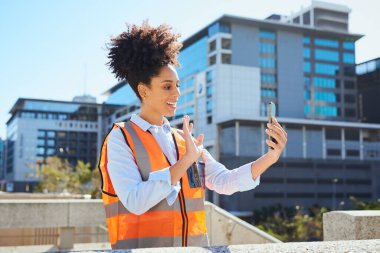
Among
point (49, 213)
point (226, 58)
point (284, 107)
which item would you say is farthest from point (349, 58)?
point (49, 213)

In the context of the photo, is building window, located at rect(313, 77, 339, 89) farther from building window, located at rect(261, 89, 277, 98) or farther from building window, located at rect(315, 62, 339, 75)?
building window, located at rect(261, 89, 277, 98)

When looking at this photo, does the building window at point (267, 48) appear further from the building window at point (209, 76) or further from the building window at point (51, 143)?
the building window at point (51, 143)

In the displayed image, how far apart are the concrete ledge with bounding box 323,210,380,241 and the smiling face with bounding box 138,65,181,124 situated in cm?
194

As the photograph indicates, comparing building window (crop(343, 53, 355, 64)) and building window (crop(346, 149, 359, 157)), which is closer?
building window (crop(346, 149, 359, 157))

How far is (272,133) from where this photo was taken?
2.60 meters

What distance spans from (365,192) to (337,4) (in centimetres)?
4179

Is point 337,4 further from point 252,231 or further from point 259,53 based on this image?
point 252,231

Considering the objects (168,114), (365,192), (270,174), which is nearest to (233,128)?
(270,174)

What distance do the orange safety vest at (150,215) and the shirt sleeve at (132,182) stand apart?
54 millimetres

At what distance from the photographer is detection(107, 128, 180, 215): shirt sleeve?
2273 mm

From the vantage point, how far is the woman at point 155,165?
2.35 m

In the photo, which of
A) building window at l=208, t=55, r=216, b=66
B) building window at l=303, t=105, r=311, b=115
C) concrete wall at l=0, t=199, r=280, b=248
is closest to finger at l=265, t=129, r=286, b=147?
concrete wall at l=0, t=199, r=280, b=248

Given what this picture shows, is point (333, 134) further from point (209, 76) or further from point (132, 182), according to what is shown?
point (132, 182)

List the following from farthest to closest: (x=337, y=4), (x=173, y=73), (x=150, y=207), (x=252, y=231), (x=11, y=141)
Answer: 1. (x=11, y=141)
2. (x=337, y=4)
3. (x=252, y=231)
4. (x=173, y=73)
5. (x=150, y=207)
